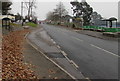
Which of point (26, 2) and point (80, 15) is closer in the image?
point (26, 2)

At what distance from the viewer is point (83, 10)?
313 feet

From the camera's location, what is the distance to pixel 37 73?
862cm

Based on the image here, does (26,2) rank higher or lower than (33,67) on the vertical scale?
higher

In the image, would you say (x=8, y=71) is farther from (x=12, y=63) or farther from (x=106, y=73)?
(x=106, y=73)

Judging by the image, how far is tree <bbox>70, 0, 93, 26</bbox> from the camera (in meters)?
95.4

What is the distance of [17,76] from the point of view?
7707mm

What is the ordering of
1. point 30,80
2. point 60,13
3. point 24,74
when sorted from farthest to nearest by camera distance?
point 60,13, point 24,74, point 30,80

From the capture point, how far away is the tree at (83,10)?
95.4 meters

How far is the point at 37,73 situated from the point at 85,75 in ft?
6.23

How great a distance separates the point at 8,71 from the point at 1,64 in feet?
3.55

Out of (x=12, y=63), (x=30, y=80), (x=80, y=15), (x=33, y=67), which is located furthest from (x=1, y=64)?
(x=80, y=15)

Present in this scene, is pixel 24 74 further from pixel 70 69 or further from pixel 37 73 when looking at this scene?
pixel 70 69

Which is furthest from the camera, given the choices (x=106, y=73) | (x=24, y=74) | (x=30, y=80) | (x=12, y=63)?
(x=12, y=63)

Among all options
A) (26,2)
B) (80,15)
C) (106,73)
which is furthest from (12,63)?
(80,15)
